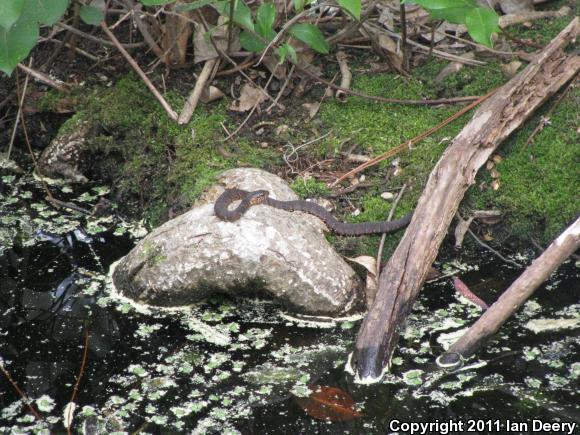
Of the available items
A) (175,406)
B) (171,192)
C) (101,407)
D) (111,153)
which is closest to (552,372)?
(175,406)

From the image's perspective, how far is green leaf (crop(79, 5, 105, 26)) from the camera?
208 inches

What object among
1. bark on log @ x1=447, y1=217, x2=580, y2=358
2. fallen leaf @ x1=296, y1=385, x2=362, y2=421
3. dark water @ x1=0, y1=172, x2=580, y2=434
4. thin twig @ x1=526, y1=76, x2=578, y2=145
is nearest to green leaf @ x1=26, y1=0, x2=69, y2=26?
dark water @ x1=0, y1=172, x2=580, y2=434

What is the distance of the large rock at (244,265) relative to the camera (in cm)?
450

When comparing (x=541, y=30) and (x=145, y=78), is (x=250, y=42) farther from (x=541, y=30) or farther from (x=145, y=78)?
(x=541, y=30)

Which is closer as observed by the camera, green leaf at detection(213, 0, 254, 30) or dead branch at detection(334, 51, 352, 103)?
green leaf at detection(213, 0, 254, 30)

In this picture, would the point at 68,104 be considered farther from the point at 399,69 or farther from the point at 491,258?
the point at 491,258

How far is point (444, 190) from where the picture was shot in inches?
184

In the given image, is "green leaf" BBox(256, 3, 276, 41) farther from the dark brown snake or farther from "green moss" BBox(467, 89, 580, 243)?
"green moss" BBox(467, 89, 580, 243)

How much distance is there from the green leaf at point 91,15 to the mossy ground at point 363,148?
3.03 feet

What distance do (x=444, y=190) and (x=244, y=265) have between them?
1274 mm

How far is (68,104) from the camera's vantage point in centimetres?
638

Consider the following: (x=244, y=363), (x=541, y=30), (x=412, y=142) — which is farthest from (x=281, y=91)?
(x=244, y=363)

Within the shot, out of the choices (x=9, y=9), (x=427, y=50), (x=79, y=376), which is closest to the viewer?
(x=9, y=9)

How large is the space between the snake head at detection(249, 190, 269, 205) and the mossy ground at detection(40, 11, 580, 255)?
44cm
